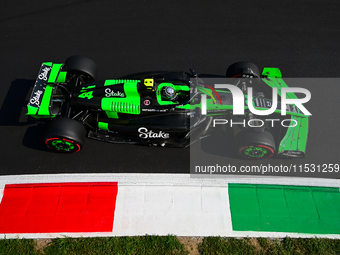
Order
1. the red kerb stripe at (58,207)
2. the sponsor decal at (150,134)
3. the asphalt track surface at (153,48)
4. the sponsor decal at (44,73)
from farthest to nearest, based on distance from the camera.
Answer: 1. the asphalt track surface at (153,48)
2. the sponsor decal at (44,73)
3. the sponsor decal at (150,134)
4. the red kerb stripe at (58,207)

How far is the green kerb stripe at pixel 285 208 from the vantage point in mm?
5914

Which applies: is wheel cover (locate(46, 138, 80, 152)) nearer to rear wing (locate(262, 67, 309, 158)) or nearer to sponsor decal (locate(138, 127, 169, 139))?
sponsor decal (locate(138, 127, 169, 139))

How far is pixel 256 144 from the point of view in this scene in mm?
6008

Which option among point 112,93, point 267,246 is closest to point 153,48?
point 112,93

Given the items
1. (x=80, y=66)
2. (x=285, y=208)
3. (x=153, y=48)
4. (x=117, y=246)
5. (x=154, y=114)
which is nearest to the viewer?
(x=117, y=246)

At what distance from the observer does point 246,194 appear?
6.30 m

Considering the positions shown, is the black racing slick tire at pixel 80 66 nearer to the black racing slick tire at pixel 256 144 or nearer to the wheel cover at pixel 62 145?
the wheel cover at pixel 62 145

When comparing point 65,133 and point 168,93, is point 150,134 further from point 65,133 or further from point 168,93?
point 65,133

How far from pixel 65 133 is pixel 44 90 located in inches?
46.8

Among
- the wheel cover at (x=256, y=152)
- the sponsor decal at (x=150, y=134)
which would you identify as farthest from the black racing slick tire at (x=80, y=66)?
the wheel cover at (x=256, y=152)

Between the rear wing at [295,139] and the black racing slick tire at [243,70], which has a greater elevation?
the black racing slick tire at [243,70]

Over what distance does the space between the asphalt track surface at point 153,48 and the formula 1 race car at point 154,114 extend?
1.86 feet

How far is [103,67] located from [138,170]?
337 centimetres

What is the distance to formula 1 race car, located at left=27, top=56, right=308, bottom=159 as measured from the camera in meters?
6.11
